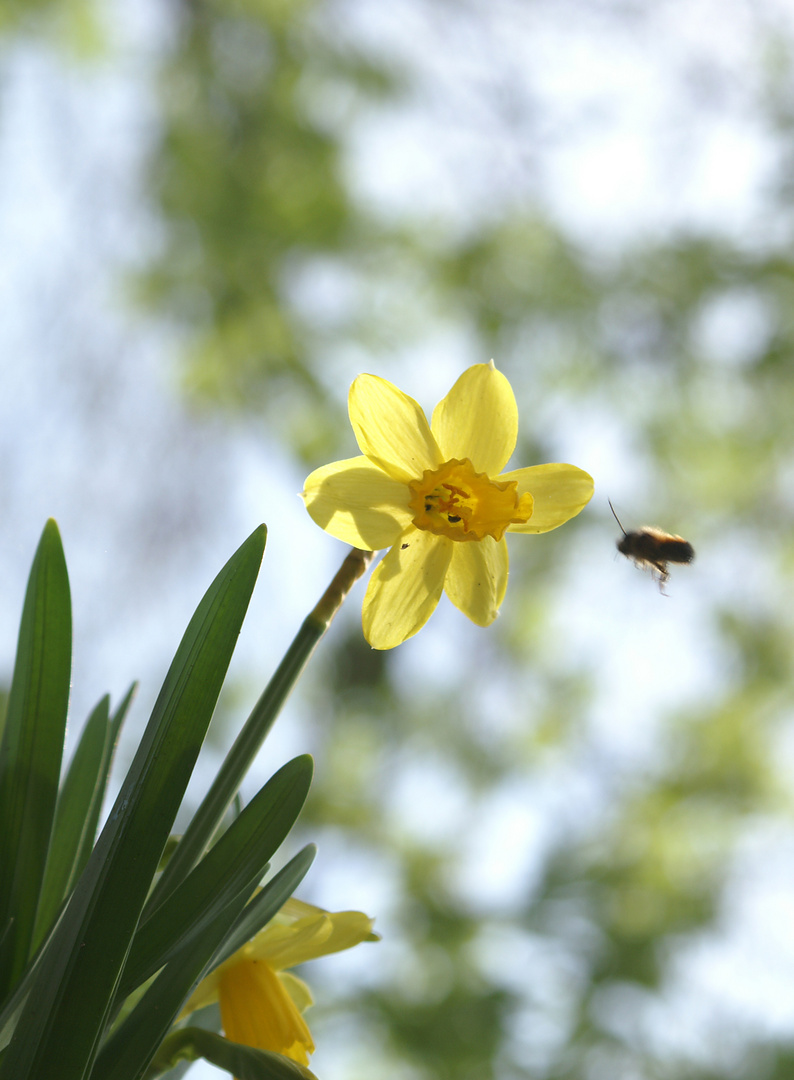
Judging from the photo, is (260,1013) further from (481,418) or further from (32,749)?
(481,418)

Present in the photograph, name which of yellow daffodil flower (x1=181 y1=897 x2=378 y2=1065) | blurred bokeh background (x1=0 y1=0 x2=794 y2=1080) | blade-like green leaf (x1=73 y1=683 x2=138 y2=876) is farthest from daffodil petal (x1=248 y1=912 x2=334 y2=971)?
blurred bokeh background (x1=0 y1=0 x2=794 y2=1080)

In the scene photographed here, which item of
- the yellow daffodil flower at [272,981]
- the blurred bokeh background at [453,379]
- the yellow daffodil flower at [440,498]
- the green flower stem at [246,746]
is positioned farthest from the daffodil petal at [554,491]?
the blurred bokeh background at [453,379]

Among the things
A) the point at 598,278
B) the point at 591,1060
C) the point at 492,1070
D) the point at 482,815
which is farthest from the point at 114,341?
the point at 591,1060

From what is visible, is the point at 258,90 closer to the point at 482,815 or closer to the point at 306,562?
the point at 306,562

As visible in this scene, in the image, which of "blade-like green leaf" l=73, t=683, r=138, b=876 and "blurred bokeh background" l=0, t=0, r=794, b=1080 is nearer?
"blade-like green leaf" l=73, t=683, r=138, b=876

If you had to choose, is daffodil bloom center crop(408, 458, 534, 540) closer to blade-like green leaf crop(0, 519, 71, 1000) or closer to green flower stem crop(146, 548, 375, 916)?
green flower stem crop(146, 548, 375, 916)

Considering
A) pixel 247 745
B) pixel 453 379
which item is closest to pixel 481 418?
pixel 247 745

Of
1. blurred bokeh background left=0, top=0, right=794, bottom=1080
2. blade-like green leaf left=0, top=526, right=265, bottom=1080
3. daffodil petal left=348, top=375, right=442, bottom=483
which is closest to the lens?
blade-like green leaf left=0, top=526, right=265, bottom=1080

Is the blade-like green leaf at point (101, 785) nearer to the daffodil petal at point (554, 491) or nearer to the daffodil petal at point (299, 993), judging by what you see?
the daffodil petal at point (299, 993)

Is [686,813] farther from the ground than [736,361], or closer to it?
closer to it
